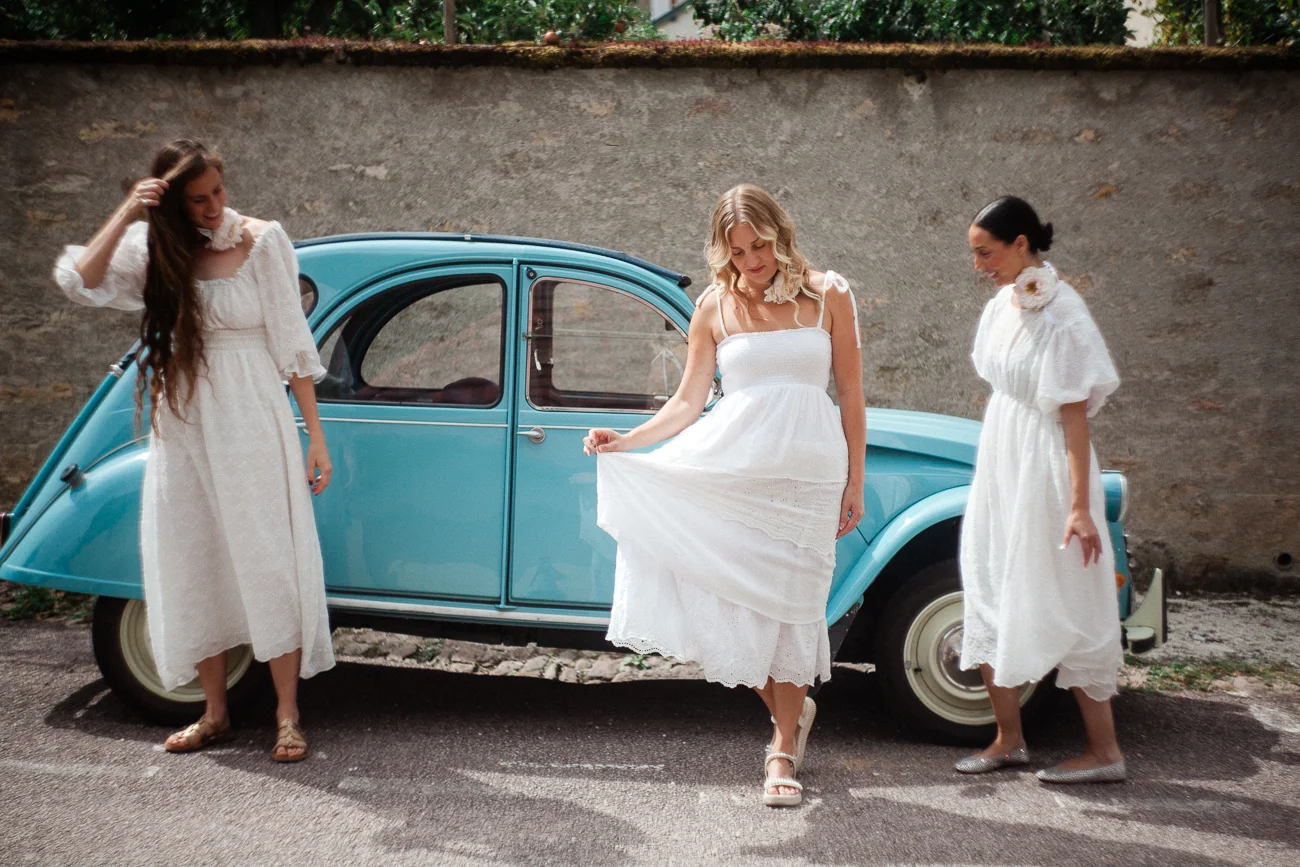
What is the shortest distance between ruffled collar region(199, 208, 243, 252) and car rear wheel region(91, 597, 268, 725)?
146 centimetres

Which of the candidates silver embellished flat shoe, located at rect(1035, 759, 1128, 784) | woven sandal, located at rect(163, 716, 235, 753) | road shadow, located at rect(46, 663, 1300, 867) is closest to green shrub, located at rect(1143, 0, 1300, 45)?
road shadow, located at rect(46, 663, 1300, 867)

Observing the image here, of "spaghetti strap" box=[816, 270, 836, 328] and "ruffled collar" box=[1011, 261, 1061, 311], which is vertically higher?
"ruffled collar" box=[1011, 261, 1061, 311]

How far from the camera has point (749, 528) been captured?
3475mm

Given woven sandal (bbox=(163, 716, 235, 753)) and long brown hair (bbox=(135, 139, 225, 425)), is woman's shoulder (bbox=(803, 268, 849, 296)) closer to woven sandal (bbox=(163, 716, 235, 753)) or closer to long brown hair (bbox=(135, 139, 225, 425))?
long brown hair (bbox=(135, 139, 225, 425))

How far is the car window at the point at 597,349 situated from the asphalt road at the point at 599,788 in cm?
138

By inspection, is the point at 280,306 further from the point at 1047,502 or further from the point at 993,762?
the point at 993,762

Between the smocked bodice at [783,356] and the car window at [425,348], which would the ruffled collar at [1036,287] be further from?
the car window at [425,348]

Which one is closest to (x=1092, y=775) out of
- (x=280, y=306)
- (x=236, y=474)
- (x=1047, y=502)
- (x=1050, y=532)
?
(x=1050, y=532)

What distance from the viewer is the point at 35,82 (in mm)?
→ 6555

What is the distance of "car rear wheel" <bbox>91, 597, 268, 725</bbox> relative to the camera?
13.6 ft

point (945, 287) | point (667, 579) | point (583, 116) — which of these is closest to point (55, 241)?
point (583, 116)

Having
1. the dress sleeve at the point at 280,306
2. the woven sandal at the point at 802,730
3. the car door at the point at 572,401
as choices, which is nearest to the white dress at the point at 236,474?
the dress sleeve at the point at 280,306

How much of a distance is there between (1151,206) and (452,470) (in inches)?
190

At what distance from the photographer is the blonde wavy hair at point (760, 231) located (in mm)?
3332
